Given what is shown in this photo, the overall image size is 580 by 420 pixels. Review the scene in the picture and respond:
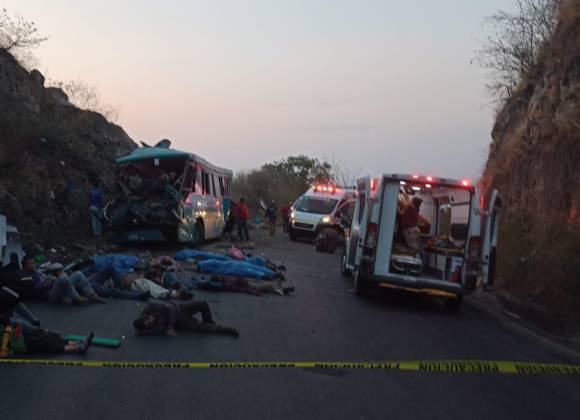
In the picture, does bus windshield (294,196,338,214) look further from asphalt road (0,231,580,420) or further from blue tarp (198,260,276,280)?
asphalt road (0,231,580,420)

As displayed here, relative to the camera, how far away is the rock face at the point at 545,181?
13.2 m

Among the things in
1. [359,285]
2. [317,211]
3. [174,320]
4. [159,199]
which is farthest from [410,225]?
[317,211]

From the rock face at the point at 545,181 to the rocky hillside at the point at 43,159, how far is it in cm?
1103

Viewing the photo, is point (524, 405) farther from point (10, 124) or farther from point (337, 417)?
point (10, 124)

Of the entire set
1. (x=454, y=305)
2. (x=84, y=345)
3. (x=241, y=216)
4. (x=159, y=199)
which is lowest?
(x=84, y=345)

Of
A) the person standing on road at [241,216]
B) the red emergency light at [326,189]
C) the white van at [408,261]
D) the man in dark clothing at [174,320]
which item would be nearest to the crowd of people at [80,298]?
the man in dark clothing at [174,320]

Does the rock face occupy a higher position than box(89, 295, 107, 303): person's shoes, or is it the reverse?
the rock face

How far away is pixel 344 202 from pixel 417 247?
1519 cm

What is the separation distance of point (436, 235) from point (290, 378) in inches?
373

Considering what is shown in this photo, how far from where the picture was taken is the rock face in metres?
13.2

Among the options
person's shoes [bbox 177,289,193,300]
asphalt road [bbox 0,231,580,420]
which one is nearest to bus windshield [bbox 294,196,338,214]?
person's shoes [bbox 177,289,193,300]

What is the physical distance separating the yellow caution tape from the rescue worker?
220 inches

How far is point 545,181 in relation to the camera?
16969mm

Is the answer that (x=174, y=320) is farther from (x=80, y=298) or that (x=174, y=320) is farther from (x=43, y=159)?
(x=43, y=159)
